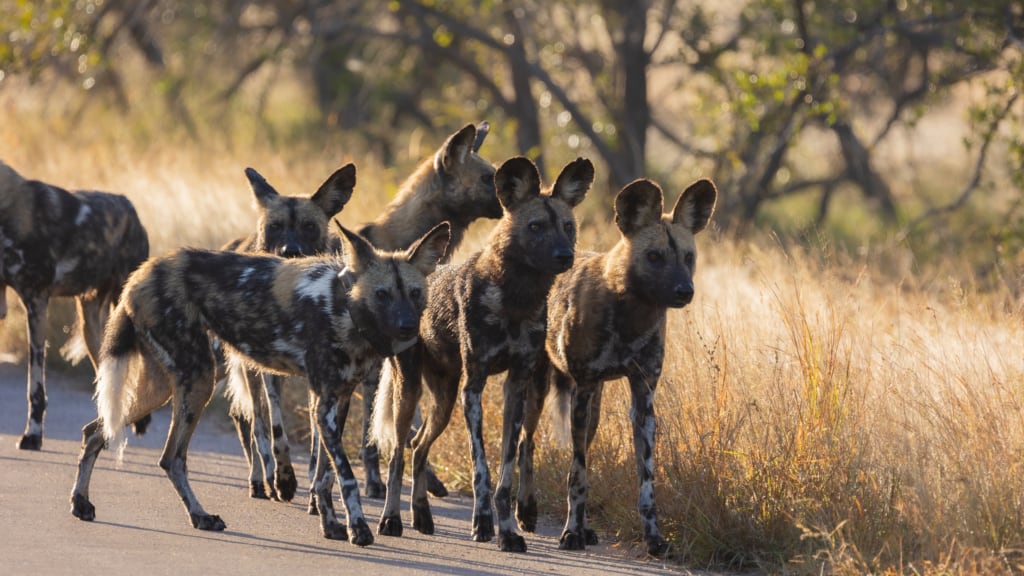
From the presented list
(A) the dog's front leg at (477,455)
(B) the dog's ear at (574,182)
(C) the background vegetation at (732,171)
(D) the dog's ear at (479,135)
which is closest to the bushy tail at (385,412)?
(A) the dog's front leg at (477,455)

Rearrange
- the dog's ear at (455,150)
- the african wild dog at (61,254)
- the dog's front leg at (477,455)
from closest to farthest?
the dog's front leg at (477,455) < the dog's ear at (455,150) < the african wild dog at (61,254)

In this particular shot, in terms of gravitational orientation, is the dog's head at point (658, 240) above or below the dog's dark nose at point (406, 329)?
above

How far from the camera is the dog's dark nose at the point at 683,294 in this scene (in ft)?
18.2

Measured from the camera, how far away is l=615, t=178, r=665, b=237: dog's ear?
18.8 ft

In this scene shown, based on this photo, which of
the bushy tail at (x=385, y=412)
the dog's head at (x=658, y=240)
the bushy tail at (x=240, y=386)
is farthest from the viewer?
the bushy tail at (x=240, y=386)

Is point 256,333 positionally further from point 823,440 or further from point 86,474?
point 823,440

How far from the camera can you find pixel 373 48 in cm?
1778

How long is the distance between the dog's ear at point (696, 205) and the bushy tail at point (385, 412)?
1.39 m

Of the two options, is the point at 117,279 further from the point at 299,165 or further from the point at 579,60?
the point at 579,60

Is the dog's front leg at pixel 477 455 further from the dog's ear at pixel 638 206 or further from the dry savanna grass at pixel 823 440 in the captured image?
the dog's ear at pixel 638 206

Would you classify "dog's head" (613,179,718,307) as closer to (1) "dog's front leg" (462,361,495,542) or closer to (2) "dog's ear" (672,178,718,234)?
(2) "dog's ear" (672,178,718,234)

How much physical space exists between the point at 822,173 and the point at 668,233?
14.3m

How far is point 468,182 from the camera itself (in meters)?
7.40

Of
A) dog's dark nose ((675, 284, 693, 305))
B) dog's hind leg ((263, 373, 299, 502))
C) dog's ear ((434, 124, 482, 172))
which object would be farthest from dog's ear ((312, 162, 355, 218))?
dog's dark nose ((675, 284, 693, 305))
